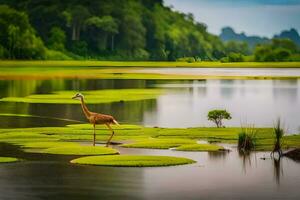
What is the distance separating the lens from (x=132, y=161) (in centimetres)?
1956

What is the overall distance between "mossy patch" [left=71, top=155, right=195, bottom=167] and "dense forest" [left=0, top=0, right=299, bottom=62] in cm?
9343

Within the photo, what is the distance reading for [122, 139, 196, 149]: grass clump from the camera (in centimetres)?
2270

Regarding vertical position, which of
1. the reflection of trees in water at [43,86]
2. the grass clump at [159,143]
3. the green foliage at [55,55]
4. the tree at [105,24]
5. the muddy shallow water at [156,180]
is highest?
the tree at [105,24]

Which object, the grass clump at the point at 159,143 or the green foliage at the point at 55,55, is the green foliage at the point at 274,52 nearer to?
the green foliage at the point at 55,55

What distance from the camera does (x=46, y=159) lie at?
20.0 m

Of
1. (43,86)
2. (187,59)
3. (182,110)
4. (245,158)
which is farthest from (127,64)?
(245,158)

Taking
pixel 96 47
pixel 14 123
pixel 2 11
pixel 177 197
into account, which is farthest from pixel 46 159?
pixel 96 47

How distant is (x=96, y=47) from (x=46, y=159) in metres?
117

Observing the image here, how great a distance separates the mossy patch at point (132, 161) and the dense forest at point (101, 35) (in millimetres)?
93427

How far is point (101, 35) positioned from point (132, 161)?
12178 centimetres

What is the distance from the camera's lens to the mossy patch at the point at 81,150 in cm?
2111

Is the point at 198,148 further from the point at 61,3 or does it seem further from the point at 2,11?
the point at 61,3

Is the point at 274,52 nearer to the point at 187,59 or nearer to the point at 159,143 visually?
the point at 187,59

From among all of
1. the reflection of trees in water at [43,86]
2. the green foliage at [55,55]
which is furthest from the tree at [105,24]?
the reflection of trees in water at [43,86]
